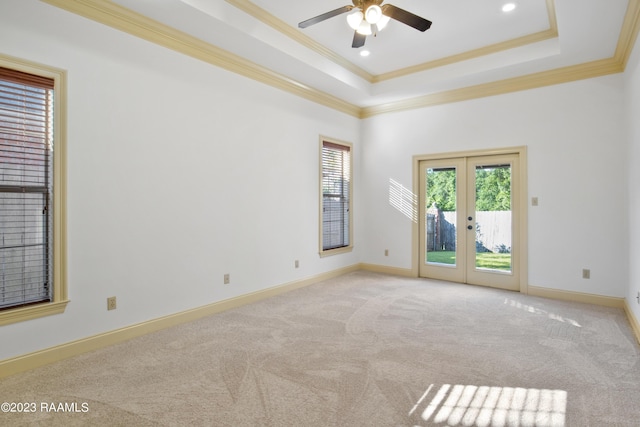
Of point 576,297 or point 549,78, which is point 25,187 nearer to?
point 549,78

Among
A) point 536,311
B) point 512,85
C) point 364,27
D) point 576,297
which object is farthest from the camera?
point 512,85

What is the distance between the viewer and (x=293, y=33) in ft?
13.7

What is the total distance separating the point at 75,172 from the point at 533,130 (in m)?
5.45

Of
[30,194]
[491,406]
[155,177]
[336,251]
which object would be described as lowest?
[491,406]

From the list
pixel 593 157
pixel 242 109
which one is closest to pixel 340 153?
pixel 242 109

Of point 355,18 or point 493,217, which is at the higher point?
point 355,18

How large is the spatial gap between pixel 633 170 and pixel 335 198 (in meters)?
3.87

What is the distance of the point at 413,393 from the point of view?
2357 millimetres

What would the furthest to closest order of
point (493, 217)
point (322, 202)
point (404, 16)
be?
point (322, 202) → point (493, 217) → point (404, 16)

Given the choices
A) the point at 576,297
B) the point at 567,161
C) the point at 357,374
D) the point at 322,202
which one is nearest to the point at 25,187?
the point at 357,374

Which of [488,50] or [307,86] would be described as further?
[307,86]

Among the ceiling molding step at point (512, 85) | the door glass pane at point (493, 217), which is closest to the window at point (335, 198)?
the ceiling molding step at point (512, 85)

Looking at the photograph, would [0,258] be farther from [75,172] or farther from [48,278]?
[75,172]

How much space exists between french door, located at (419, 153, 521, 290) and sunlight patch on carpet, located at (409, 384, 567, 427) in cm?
311
